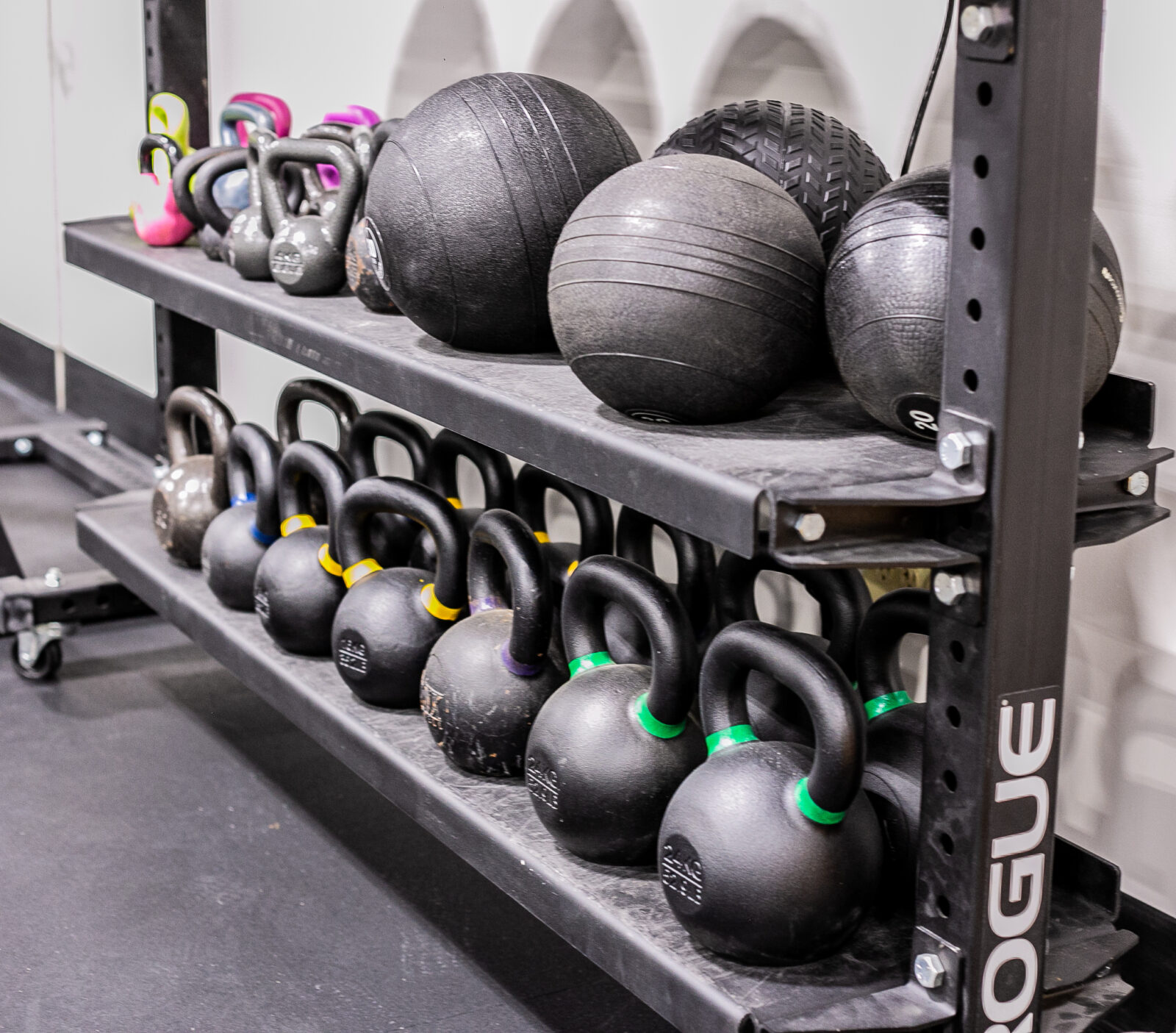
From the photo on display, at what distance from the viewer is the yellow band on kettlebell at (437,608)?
7.04ft

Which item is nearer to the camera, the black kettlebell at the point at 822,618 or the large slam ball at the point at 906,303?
the large slam ball at the point at 906,303

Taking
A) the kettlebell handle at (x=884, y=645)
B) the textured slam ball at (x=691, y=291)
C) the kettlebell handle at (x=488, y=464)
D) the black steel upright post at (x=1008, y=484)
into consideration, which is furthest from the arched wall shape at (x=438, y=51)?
the black steel upright post at (x=1008, y=484)

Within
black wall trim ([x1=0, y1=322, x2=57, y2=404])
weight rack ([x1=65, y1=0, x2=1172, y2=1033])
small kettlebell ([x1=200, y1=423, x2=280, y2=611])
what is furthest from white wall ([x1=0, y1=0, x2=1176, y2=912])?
black wall trim ([x1=0, y1=322, x2=57, y2=404])

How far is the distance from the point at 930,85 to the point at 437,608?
1023mm

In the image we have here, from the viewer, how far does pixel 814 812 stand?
1.46 metres

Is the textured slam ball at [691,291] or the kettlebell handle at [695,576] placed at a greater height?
the textured slam ball at [691,291]

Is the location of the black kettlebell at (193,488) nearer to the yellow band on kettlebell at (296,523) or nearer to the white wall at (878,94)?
the yellow band on kettlebell at (296,523)

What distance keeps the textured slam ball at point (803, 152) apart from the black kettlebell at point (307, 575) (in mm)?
914

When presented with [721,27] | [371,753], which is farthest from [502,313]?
[721,27]

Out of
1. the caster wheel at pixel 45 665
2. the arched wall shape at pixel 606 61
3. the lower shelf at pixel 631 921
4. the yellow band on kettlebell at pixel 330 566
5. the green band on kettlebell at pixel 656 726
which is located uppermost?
the arched wall shape at pixel 606 61

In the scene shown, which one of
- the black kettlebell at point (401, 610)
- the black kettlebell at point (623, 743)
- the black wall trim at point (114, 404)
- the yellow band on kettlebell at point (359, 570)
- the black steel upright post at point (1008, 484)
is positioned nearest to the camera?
the black steel upright post at point (1008, 484)

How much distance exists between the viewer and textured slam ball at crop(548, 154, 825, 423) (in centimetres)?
140

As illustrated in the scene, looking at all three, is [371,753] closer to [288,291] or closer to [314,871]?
[314,871]

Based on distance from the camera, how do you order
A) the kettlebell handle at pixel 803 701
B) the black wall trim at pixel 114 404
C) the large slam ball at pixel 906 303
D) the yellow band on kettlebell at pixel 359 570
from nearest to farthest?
the large slam ball at pixel 906 303, the kettlebell handle at pixel 803 701, the yellow band on kettlebell at pixel 359 570, the black wall trim at pixel 114 404
